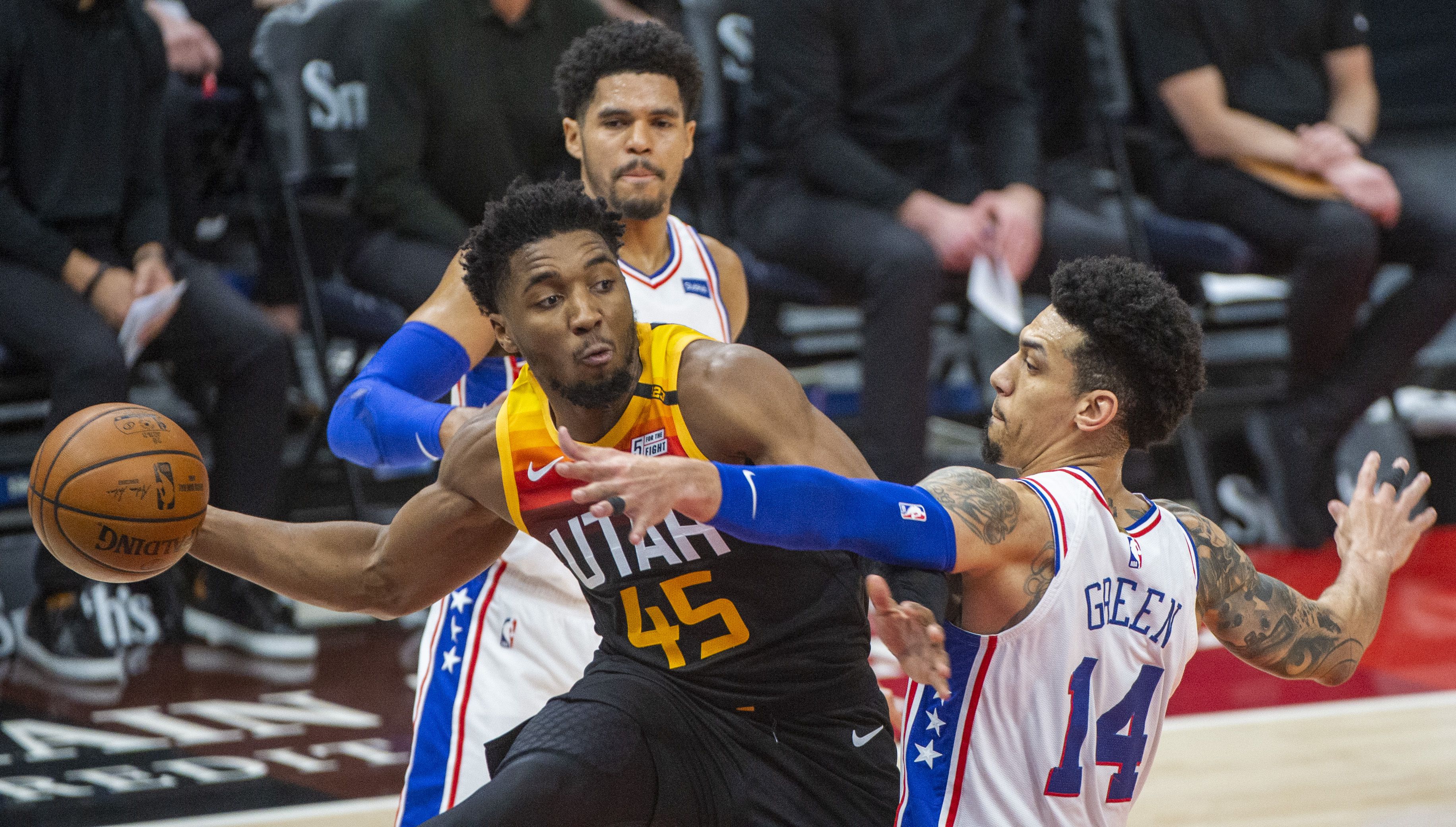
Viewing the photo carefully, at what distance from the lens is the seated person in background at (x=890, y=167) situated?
5.15 m

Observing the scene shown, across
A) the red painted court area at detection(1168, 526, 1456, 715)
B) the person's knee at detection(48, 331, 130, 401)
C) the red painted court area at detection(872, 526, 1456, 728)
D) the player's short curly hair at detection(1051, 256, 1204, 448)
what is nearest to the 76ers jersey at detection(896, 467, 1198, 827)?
the player's short curly hair at detection(1051, 256, 1204, 448)

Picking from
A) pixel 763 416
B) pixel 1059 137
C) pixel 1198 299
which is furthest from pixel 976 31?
pixel 763 416

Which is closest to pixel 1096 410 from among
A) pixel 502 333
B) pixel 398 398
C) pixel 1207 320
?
pixel 502 333

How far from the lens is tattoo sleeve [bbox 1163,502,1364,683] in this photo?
2.23 meters

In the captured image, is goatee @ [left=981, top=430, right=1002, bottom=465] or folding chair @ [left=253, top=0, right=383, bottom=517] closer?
goatee @ [left=981, top=430, right=1002, bottom=465]

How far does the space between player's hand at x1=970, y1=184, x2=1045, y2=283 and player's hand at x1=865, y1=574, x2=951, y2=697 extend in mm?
3488

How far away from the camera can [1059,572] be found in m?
2.04

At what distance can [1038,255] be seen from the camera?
5582 mm

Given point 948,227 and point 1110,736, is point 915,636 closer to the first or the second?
point 1110,736

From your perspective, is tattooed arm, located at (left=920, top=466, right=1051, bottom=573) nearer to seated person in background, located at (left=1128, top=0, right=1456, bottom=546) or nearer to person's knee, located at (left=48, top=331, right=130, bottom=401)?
person's knee, located at (left=48, top=331, right=130, bottom=401)

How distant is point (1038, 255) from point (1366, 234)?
4.09 ft

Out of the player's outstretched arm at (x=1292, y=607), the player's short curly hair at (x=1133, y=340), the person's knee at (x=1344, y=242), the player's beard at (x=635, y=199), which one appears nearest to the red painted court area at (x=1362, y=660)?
the person's knee at (x=1344, y=242)

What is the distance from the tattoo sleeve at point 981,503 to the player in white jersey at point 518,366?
0.92m

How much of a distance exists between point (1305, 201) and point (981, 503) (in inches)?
170
